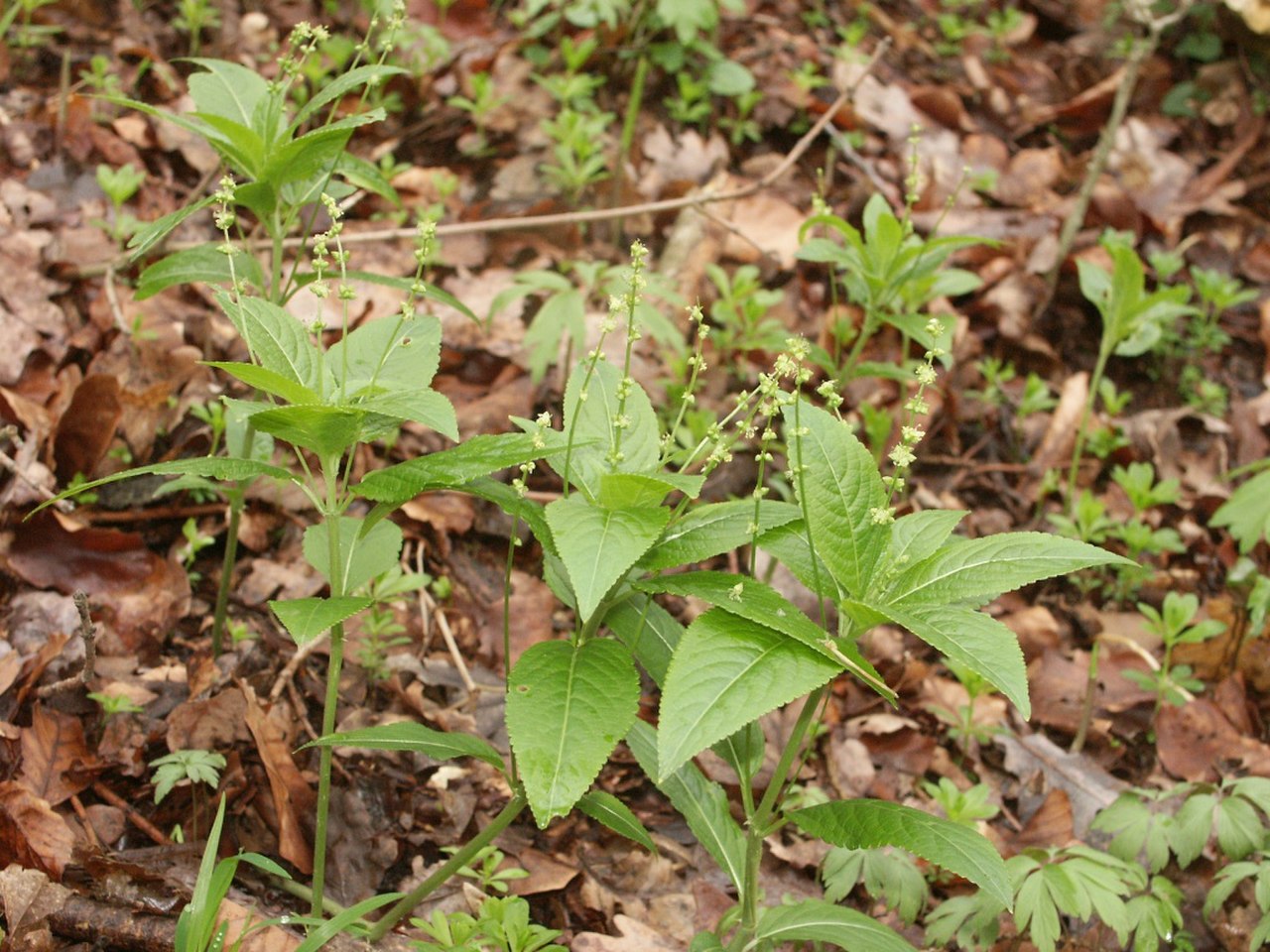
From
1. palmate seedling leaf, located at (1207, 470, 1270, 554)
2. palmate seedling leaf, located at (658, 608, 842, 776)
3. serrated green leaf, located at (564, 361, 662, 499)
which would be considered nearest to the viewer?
palmate seedling leaf, located at (658, 608, 842, 776)

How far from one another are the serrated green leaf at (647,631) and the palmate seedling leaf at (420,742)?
1.05 ft

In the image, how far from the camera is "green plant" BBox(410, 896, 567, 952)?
2.26 m

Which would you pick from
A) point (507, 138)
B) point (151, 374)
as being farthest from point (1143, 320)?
point (151, 374)

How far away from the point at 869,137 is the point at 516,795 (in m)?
4.33

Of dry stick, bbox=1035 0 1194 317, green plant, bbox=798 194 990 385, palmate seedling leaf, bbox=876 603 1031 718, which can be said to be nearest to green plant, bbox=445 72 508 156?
green plant, bbox=798 194 990 385

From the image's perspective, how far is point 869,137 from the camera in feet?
18.0

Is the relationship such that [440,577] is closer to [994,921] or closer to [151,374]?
[151,374]

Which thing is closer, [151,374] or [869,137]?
[151,374]

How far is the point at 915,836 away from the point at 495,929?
90cm

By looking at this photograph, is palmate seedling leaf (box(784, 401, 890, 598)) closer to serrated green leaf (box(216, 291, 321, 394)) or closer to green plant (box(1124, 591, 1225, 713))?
serrated green leaf (box(216, 291, 321, 394))

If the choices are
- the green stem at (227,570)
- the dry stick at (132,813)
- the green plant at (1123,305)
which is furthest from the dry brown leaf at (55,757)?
the green plant at (1123,305)

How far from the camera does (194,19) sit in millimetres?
4750

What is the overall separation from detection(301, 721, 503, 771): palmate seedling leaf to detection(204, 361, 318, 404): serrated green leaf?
60 cm

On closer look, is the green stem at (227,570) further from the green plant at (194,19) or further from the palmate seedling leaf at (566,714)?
the green plant at (194,19)
